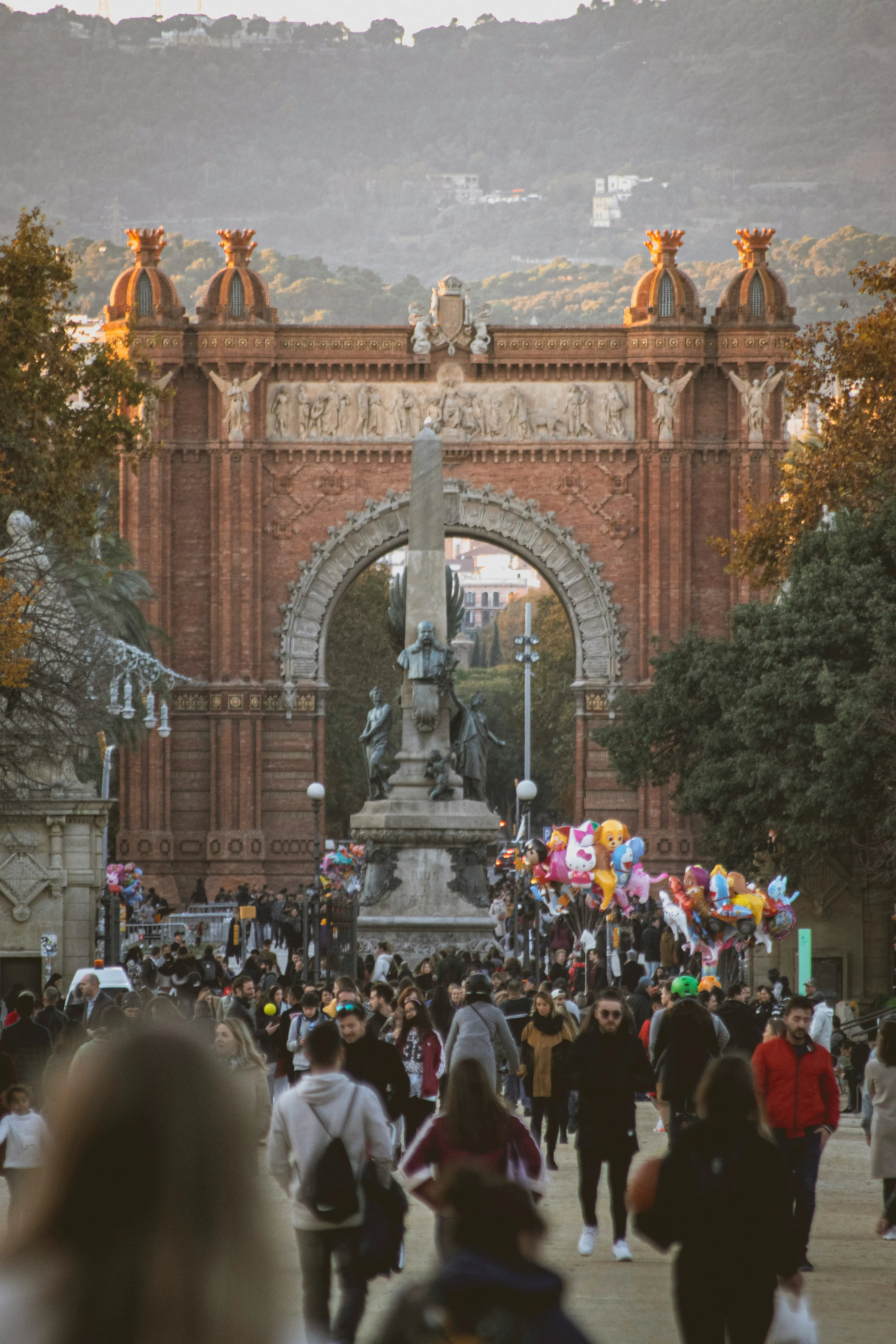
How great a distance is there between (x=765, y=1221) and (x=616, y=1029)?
4.12 metres

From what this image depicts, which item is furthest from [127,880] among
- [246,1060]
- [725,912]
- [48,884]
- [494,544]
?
[246,1060]

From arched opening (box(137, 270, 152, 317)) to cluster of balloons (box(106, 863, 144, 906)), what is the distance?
11894 millimetres

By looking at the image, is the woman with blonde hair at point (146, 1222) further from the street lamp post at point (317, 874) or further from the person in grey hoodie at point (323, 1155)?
the street lamp post at point (317, 874)

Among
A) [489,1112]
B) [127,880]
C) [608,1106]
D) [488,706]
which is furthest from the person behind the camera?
[488,706]

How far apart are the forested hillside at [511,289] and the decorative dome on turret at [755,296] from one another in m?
116

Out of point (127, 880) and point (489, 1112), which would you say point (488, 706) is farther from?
point (489, 1112)

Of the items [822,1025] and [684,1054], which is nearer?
[684,1054]

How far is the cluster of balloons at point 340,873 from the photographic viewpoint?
38312 millimetres

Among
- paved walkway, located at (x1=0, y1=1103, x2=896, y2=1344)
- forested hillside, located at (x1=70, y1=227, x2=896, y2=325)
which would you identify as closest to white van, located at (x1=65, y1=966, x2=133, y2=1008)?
paved walkway, located at (x1=0, y1=1103, x2=896, y2=1344)

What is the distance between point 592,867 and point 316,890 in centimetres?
503

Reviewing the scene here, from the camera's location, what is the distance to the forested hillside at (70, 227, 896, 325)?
6624 inches

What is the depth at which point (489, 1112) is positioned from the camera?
8.65 meters

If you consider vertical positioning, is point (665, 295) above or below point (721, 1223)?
above

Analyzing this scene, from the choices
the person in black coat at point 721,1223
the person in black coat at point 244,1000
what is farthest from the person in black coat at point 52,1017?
the person in black coat at point 721,1223
